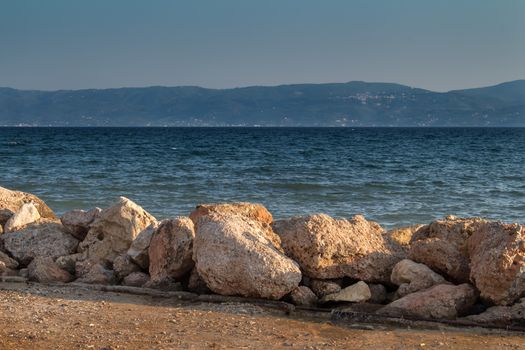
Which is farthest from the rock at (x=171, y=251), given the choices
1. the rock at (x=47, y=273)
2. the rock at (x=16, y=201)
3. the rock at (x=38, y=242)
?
Result: the rock at (x=16, y=201)

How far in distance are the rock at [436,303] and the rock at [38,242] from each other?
15.5ft

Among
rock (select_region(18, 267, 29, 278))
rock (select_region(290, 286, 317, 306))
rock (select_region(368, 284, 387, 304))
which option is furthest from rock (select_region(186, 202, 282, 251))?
rock (select_region(18, 267, 29, 278))

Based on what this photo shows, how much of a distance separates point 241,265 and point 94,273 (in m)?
2.19

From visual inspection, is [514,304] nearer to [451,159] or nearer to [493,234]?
[493,234]

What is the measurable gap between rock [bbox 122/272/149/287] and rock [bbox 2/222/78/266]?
1.49 meters

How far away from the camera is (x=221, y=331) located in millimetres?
6434

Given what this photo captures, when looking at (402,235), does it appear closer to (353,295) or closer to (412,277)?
(412,277)

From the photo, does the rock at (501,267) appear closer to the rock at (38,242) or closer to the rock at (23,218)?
the rock at (38,242)

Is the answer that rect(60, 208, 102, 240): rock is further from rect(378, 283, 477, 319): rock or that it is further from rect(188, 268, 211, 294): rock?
rect(378, 283, 477, 319): rock

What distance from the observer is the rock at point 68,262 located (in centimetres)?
901

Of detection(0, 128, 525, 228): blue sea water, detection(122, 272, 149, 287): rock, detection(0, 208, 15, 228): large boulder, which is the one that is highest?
detection(0, 208, 15, 228): large boulder

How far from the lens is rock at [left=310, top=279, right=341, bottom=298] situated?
25.7 feet

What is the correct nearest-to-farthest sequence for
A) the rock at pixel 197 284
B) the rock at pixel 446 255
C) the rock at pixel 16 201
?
1. the rock at pixel 446 255
2. the rock at pixel 197 284
3. the rock at pixel 16 201

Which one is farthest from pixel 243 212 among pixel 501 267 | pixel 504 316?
pixel 504 316
